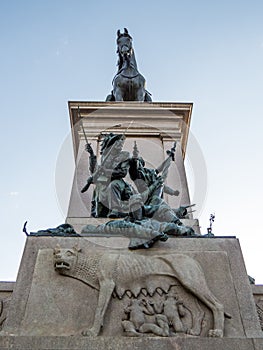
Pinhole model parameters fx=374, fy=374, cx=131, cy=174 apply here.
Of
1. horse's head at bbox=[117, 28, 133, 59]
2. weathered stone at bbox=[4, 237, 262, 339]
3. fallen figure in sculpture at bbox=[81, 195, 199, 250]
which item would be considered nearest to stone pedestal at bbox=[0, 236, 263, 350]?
weathered stone at bbox=[4, 237, 262, 339]

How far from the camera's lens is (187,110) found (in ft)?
29.8

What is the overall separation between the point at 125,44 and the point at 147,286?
955cm

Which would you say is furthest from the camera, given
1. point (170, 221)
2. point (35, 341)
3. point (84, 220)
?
point (84, 220)

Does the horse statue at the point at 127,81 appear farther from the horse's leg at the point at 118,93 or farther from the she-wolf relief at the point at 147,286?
the she-wolf relief at the point at 147,286

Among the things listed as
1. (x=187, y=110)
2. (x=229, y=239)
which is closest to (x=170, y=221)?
(x=229, y=239)

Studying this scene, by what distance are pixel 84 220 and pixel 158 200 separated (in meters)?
1.12

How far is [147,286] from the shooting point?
3.77 metres

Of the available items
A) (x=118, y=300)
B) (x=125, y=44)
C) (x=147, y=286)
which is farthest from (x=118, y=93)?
(x=118, y=300)

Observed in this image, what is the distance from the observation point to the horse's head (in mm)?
11695

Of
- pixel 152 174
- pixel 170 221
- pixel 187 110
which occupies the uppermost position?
pixel 187 110

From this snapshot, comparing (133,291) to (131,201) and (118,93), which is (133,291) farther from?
(118,93)

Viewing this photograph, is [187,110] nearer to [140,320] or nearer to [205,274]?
[205,274]

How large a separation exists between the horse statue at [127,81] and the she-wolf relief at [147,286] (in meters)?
7.17

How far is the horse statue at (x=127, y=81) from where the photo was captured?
1080 centimetres
